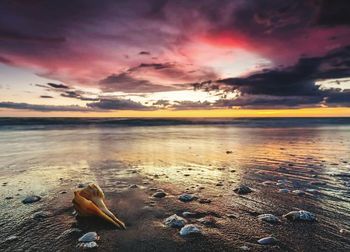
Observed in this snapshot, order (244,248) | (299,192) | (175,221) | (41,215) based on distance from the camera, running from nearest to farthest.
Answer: (244,248), (175,221), (41,215), (299,192)

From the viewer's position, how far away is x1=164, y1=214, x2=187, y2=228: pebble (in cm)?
447

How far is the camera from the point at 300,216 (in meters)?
4.67

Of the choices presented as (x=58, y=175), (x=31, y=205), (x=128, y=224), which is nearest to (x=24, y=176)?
(x=58, y=175)

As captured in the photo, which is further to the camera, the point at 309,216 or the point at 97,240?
the point at 309,216

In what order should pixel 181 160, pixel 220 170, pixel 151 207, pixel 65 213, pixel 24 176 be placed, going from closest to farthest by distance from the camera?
1. pixel 65 213
2. pixel 151 207
3. pixel 24 176
4. pixel 220 170
5. pixel 181 160

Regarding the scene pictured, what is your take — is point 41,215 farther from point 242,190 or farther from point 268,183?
point 268,183

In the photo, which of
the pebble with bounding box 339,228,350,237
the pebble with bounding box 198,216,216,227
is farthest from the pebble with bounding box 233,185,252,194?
the pebble with bounding box 339,228,350,237

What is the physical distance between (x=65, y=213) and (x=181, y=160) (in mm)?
6481

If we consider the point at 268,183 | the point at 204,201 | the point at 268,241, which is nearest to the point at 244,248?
the point at 268,241

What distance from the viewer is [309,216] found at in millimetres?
4688

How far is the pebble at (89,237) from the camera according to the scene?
12.7 ft

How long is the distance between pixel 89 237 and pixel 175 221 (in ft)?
4.69

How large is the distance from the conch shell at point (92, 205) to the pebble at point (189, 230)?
0.99 m

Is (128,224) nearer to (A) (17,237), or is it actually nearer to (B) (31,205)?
(A) (17,237)
